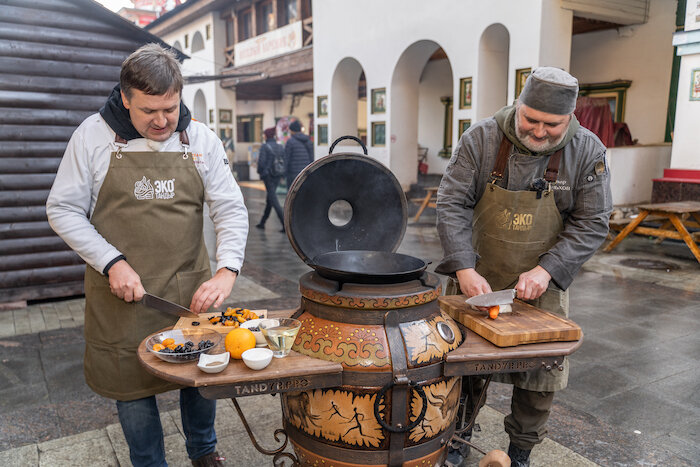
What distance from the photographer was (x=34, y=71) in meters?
5.02

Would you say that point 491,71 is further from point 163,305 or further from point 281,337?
point 281,337

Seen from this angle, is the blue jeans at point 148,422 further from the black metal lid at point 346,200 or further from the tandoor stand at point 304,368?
the black metal lid at point 346,200

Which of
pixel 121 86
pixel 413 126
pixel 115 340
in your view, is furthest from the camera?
pixel 413 126

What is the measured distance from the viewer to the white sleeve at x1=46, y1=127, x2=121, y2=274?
1978 mm

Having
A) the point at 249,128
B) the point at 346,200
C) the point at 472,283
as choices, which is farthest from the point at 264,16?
the point at 472,283

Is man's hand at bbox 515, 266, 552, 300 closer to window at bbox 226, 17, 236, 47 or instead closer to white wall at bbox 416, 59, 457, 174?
white wall at bbox 416, 59, 457, 174

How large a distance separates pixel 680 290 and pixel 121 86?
19.5 feet

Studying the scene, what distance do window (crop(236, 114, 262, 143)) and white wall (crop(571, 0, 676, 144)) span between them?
43.2 ft

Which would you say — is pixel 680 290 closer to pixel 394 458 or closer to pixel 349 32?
pixel 394 458

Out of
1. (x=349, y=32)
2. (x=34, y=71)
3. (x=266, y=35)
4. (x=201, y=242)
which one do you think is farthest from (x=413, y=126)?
(x=201, y=242)

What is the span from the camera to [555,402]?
3291 millimetres

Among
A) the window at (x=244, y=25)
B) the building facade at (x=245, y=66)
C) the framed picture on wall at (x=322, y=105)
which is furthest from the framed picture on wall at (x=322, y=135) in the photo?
the window at (x=244, y=25)

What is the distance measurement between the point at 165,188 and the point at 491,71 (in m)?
9.24

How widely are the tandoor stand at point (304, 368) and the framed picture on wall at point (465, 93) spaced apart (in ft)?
29.3
